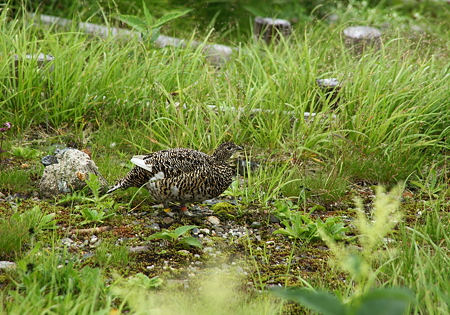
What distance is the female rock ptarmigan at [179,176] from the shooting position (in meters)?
4.02

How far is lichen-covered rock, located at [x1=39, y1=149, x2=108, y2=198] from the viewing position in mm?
4254

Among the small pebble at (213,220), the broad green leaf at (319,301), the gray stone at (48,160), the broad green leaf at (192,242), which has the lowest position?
the small pebble at (213,220)

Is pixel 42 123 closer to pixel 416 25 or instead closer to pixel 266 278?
pixel 266 278

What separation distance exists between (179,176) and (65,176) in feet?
3.07

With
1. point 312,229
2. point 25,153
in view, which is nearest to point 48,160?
point 25,153

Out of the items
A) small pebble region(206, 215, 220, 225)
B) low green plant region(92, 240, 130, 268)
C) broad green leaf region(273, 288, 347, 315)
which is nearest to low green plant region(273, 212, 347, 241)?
small pebble region(206, 215, 220, 225)

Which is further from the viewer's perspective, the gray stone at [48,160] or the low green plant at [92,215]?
the gray stone at [48,160]

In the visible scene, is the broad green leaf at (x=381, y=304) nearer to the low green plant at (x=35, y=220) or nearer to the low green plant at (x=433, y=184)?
the low green plant at (x=35, y=220)

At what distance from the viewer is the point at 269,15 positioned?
9.48 meters

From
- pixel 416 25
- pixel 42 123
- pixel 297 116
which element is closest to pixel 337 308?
pixel 297 116

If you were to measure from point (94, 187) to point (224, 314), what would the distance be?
6.32ft

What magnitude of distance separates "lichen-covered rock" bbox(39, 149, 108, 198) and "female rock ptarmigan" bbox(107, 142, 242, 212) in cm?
29

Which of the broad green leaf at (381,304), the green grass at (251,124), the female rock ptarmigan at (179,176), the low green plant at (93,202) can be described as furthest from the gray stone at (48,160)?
the broad green leaf at (381,304)

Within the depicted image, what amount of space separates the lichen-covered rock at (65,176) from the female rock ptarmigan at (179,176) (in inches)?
11.4
